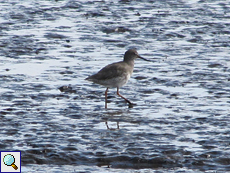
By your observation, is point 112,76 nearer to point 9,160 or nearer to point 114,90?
point 114,90

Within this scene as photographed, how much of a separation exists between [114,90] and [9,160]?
5787 millimetres

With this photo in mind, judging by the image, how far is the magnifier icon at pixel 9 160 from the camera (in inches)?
342

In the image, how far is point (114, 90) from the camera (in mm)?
14281

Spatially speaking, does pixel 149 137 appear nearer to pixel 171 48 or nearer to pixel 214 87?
pixel 214 87

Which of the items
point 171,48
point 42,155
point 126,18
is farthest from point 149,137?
point 126,18

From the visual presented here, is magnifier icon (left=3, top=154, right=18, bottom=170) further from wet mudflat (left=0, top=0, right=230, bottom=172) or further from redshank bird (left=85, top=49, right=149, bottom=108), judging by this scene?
redshank bird (left=85, top=49, right=149, bottom=108)

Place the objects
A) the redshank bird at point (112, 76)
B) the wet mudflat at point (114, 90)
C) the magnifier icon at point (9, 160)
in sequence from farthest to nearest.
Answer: the redshank bird at point (112, 76), the wet mudflat at point (114, 90), the magnifier icon at point (9, 160)

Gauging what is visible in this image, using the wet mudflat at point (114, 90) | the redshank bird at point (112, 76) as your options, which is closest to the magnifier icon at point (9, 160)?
the wet mudflat at point (114, 90)

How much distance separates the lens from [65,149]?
31.1 ft

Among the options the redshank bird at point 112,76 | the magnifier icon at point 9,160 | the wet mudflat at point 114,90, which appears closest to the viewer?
the magnifier icon at point 9,160

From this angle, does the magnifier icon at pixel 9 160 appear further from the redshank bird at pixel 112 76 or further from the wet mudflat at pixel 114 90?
the redshank bird at pixel 112 76

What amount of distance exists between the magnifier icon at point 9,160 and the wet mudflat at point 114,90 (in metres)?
0.26

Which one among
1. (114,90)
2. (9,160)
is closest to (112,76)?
(114,90)

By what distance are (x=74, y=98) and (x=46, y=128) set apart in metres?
2.36
